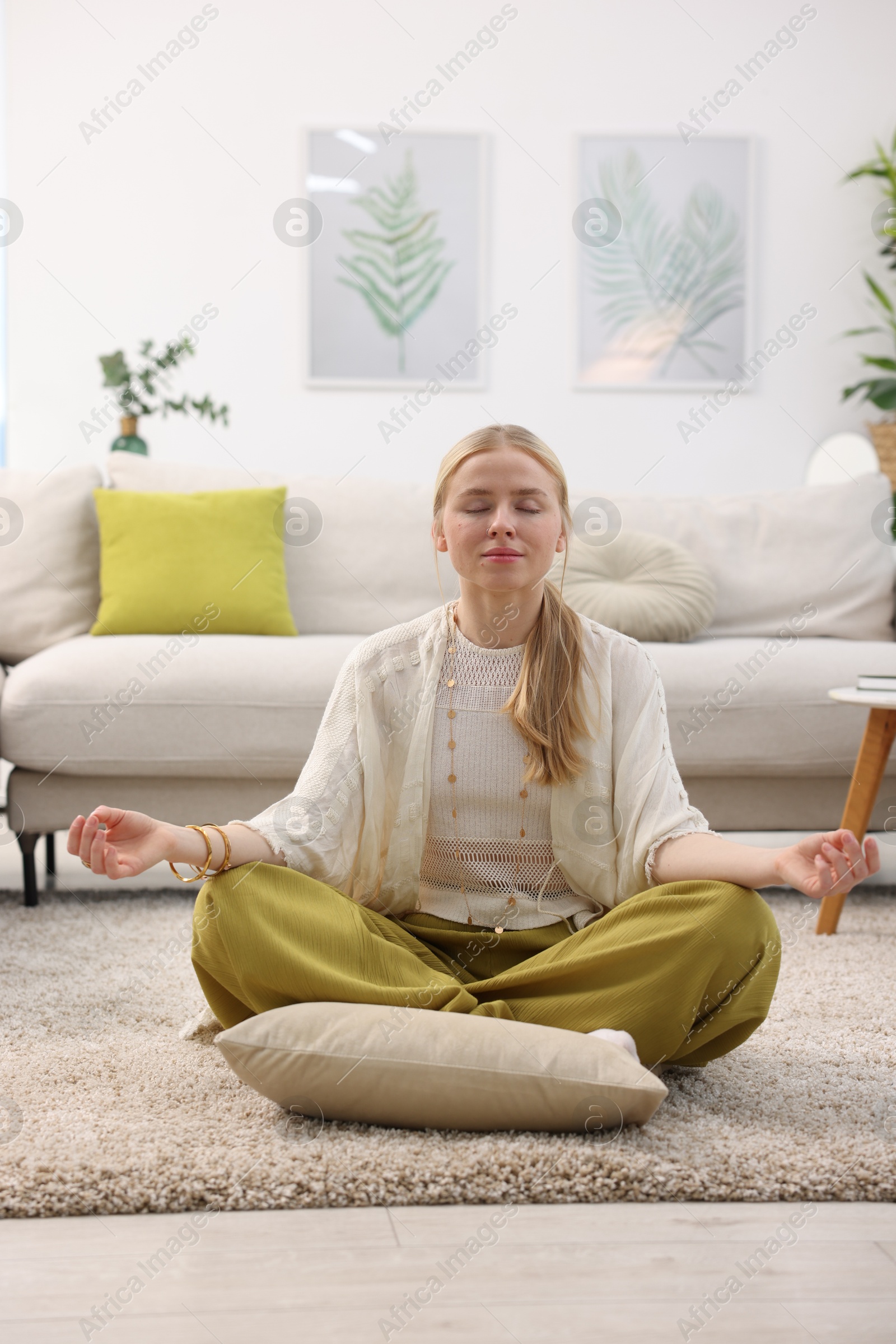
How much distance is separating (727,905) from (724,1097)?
0.24m

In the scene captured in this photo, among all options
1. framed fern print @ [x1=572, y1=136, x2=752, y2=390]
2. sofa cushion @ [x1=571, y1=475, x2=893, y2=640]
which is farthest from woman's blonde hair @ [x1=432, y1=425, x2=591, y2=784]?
framed fern print @ [x1=572, y1=136, x2=752, y2=390]

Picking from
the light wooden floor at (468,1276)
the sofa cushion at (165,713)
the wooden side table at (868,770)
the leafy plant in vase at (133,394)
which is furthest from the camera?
the leafy plant in vase at (133,394)

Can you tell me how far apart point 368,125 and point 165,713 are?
2.64m

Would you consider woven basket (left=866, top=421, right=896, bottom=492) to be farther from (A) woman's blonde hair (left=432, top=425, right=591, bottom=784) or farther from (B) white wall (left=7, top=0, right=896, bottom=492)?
(A) woman's blonde hair (left=432, top=425, right=591, bottom=784)

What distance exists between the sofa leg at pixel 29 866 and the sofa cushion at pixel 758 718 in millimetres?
1215

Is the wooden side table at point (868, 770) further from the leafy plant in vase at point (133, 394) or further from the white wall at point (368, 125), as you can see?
the white wall at point (368, 125)

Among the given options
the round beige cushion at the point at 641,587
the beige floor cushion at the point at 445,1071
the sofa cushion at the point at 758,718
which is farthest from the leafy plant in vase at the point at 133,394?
the beige floor cushion at the point at 445,1071

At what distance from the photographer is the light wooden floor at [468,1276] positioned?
85cm

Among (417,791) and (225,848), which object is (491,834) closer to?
(417,791)

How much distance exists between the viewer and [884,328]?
161 inches

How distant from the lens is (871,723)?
196 centimetres

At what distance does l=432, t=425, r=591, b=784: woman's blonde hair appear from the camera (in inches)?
52.3

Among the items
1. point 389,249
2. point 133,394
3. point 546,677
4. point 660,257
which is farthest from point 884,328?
point 546,677

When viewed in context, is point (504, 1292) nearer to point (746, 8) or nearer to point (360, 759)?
point (360, 759)
